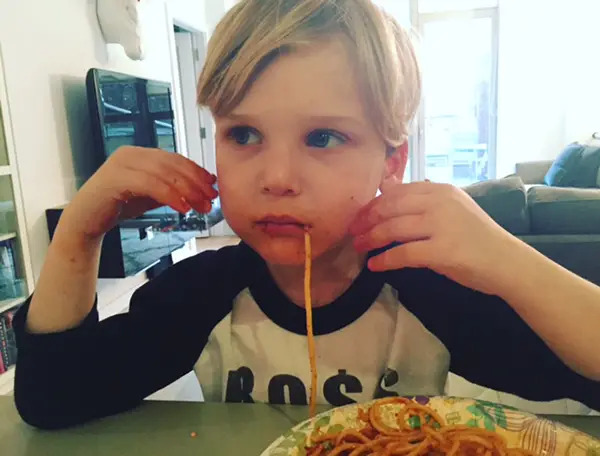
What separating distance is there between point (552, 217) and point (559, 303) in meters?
1.84

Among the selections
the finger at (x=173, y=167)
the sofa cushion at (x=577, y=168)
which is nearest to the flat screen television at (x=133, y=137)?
the finger at (x=173, y=167)

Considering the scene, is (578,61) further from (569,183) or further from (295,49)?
(295,49)

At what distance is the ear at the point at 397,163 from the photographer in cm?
69

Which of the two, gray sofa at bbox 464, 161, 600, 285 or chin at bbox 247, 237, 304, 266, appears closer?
chin at bbox 247, 237, 304, 266

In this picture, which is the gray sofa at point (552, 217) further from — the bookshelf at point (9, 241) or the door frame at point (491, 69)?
the door frame at point (491, 69)

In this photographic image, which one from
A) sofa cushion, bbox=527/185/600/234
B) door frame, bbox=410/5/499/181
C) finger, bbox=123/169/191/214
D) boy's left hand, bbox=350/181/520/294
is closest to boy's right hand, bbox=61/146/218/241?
finger, bbox=123/169/191/214

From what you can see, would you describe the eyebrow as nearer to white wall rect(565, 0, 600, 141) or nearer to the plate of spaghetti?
the plate of spaghetti

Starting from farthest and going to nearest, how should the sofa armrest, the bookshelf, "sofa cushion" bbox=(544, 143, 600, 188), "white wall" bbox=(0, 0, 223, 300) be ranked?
the sofa armrest
"sofa cushion" bbox=(544, 143, 600, 188)
"white wall" bbox=(0, 0, 223, 300)
the bookshelf

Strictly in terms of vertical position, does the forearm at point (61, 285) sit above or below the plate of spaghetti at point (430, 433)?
above

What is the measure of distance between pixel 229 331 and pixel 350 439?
33 cm

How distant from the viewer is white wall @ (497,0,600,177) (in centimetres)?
547

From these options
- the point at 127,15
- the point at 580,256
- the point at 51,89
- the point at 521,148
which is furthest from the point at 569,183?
the point at 51,89

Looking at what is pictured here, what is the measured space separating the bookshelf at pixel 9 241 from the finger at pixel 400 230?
1.88 metres

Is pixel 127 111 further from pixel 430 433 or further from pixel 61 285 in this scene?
pixel 430 433
